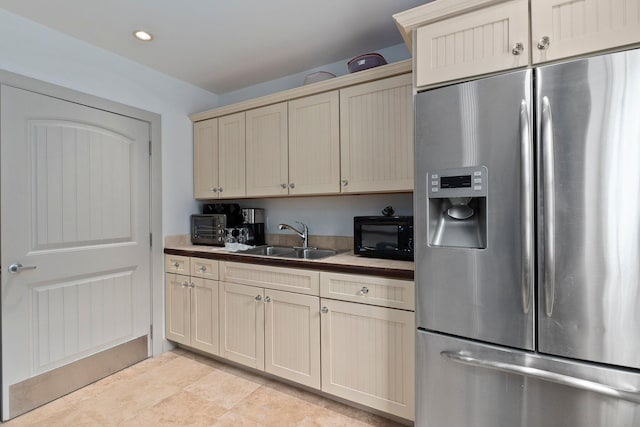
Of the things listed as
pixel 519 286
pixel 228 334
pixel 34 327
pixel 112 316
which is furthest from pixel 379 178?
pixel 34 327

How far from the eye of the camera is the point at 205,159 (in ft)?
9.62

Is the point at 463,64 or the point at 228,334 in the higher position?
the point at 463,64

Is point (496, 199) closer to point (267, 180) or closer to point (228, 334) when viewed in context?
point (267, 180)

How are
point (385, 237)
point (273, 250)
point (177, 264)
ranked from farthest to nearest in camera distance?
point (273, 250) → point (177, 264) → point (385, 237)

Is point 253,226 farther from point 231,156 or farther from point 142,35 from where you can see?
point 142,35

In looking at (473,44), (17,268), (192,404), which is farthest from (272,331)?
(473,44)

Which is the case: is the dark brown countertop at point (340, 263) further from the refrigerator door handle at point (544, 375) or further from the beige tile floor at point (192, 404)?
the beige tile floor at point (192, 404)

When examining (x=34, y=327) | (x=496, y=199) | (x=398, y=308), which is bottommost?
(x=34, y=327)

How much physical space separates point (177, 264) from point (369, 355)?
1.77 metres

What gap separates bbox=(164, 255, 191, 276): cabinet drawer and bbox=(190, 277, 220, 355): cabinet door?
0.37 feet

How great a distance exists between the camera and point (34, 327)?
1.99 meters

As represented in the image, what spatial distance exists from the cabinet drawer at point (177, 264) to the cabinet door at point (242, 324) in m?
0.43

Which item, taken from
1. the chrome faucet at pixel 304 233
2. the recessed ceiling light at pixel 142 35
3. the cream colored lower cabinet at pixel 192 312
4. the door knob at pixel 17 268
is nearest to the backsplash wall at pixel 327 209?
the chrome faucet at pixel 304 233

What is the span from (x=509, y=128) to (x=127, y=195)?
259cm
